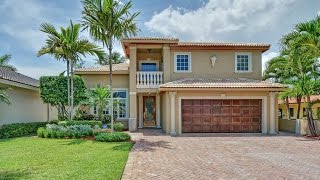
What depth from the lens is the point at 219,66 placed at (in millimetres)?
21375

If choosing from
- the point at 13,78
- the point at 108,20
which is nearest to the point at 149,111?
the point at 13,78

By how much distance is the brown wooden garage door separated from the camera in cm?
1917

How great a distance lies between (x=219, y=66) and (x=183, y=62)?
279cm

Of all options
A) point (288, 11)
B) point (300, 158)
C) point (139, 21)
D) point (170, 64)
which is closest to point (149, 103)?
point (170, 64)

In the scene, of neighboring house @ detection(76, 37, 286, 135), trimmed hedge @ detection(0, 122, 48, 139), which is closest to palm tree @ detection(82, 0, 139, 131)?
neighboring house @ detection(76, 37, 286, 135)

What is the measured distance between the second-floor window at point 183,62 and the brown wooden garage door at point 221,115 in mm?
3053

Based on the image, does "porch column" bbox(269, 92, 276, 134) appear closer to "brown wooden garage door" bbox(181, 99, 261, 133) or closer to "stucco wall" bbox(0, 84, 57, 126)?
"brown wooden garage door" bbox(181, 99, 261, 133)

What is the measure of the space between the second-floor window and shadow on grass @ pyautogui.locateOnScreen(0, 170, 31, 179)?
14.5m

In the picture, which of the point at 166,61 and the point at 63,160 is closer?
the point at 63,160

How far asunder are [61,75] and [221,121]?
38.8 ft

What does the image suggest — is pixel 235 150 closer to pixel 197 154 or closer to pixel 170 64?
pixel 197 154

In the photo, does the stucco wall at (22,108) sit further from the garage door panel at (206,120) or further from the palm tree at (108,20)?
the garage door panel at (206,120)

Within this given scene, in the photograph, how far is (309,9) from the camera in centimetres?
1658

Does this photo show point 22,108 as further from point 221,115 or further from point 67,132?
point 221,115
